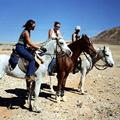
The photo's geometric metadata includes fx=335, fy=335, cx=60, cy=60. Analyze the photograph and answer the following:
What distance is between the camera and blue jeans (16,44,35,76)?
11078mm

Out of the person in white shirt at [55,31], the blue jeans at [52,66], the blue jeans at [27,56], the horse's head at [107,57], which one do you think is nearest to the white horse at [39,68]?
the blue jeans at [27,56]

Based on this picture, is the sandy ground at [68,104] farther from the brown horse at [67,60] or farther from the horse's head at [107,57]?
the horse's head at [107,57]

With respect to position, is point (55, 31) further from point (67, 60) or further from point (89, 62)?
point (89, 62)

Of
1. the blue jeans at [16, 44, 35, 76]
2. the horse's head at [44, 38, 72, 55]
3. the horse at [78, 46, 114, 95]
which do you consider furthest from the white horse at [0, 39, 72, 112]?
the horse at [78, 46, 114, 95]

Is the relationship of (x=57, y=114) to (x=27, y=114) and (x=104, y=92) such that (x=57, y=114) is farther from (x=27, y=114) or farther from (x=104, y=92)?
(x=104, y=92)

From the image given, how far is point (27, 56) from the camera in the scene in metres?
11.1

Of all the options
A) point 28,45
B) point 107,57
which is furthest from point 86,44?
point 28,45

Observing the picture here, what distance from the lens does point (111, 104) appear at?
43.3ft

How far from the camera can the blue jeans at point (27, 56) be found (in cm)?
1108

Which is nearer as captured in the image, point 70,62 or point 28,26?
point 28,26

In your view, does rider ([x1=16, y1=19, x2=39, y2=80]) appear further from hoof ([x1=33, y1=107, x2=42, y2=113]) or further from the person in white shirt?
the person in white shirt

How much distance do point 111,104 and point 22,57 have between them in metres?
4.25

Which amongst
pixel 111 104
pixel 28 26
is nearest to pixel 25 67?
pixel 28 26

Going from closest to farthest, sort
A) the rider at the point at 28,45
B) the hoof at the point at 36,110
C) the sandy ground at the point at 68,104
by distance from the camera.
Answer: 1. the rider at the point at 28,45
2. the sandy ground at the point at 68,104
3. the hoof at the point at 36,110
